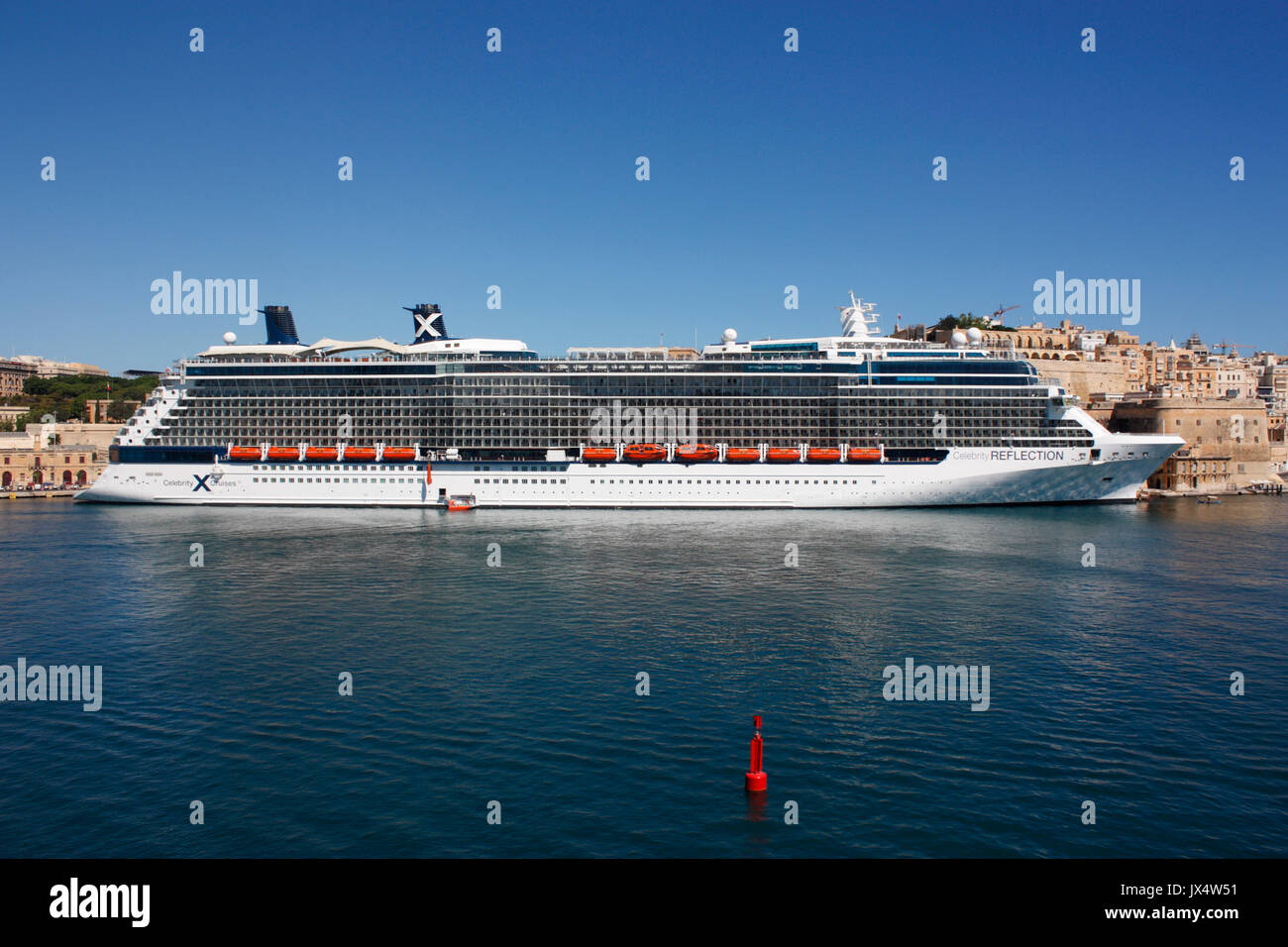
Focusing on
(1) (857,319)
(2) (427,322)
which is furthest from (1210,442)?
(2) (427,322)

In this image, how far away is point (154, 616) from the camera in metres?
31.7

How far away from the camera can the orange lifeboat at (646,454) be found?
67375 mm

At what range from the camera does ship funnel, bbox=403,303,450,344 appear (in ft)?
261

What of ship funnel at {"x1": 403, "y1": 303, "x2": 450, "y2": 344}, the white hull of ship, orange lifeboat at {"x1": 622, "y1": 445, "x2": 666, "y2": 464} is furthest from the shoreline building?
ship funnel at {"x1": 403, "y1": 303, "x2": 450, "y2": 344}

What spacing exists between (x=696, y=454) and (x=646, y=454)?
13.3 ft

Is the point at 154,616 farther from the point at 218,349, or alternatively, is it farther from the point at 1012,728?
the point at 218,349

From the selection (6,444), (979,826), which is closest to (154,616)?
(979,826)

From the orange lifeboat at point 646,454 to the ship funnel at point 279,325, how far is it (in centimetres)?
3694

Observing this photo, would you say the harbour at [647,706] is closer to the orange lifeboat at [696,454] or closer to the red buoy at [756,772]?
the red buoy at [756,772]

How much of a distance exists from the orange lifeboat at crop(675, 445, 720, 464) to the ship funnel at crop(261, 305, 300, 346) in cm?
4060

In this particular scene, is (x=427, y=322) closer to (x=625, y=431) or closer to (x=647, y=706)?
(x=625, y=431)
